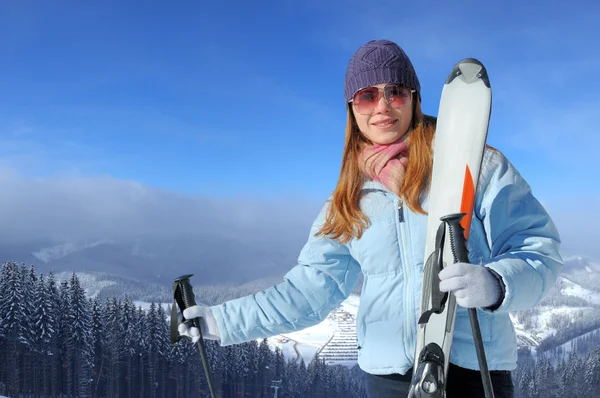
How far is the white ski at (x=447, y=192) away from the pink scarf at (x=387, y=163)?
141mm

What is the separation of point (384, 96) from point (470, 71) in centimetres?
37

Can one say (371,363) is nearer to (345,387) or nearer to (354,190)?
(354,190)

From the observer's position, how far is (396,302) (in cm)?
203

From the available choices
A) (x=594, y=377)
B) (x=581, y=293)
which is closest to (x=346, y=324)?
(x=594, y=377)

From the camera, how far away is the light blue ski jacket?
1.81m

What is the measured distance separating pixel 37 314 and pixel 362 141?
2542 cm

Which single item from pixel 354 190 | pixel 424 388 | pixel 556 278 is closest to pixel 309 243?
pixel 354 190

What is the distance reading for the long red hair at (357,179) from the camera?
207 centimetres

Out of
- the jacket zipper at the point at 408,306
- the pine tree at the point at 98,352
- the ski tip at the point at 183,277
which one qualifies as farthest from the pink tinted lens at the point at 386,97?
the pine tree at the point at 98,352

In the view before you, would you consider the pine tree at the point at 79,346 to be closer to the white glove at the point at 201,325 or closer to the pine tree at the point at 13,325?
the pine tree at the point at 13,325

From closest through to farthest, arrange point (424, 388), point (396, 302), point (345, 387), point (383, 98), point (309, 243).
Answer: point (424, 388) → point (396, 302) → point (383, 98) → point (309, 243) → point (345, 387)

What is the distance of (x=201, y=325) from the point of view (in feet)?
8.08

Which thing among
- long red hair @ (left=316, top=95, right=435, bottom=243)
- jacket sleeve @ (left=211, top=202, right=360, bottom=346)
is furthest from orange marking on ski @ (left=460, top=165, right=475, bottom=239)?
jacket sleeve @ (left=211, top=202, right=360, bottom=346)

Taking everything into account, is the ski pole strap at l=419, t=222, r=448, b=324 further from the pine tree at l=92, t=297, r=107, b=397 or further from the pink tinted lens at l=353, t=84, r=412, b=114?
the pine tree at l=92, t=297, r=107, b=397
